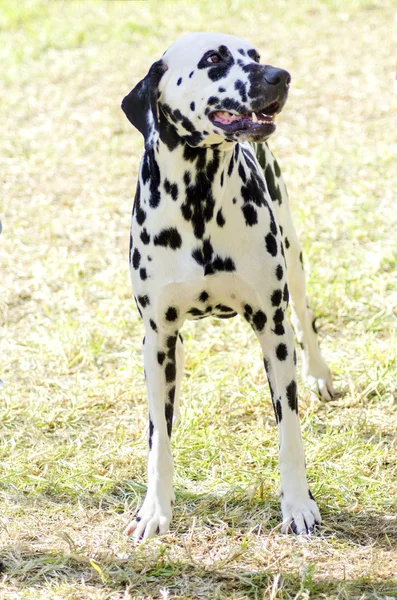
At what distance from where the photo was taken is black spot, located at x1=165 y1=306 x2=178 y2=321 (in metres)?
3.81

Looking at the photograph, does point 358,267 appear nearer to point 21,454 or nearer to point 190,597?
point 21,454

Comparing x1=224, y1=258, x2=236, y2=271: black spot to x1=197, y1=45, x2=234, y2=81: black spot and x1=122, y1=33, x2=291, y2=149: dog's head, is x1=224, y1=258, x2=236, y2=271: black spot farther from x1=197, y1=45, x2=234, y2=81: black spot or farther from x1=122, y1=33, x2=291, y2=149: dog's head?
x1=197, y1=45, x2=234, y2=81: black spot

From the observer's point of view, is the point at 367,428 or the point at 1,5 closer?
the point at 367,428

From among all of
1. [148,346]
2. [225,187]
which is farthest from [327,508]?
[225,187]

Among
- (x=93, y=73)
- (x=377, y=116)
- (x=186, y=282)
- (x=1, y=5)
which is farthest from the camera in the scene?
(x=1, y=5)

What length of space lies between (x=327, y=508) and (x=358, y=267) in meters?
2.78

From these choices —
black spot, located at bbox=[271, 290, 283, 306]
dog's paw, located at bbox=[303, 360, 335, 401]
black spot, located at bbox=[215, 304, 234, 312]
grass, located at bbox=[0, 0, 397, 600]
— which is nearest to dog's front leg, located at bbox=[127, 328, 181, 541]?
grass, located at bbox=[0, 0, 397, 600]

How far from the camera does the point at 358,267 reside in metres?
6.52

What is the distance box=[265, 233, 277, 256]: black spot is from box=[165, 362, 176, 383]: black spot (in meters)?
0.64

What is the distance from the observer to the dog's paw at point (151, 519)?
12.6 feet

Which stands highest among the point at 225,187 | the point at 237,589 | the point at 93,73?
the point at 93,73

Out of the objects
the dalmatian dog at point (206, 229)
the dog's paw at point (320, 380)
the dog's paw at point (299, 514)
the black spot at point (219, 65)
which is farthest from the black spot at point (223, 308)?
the dog's paw at point (320, 380)

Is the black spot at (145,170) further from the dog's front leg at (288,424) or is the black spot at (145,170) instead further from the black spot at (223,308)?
the dog's front leg at (288,424)

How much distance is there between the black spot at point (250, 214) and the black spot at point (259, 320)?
14.0 inches
